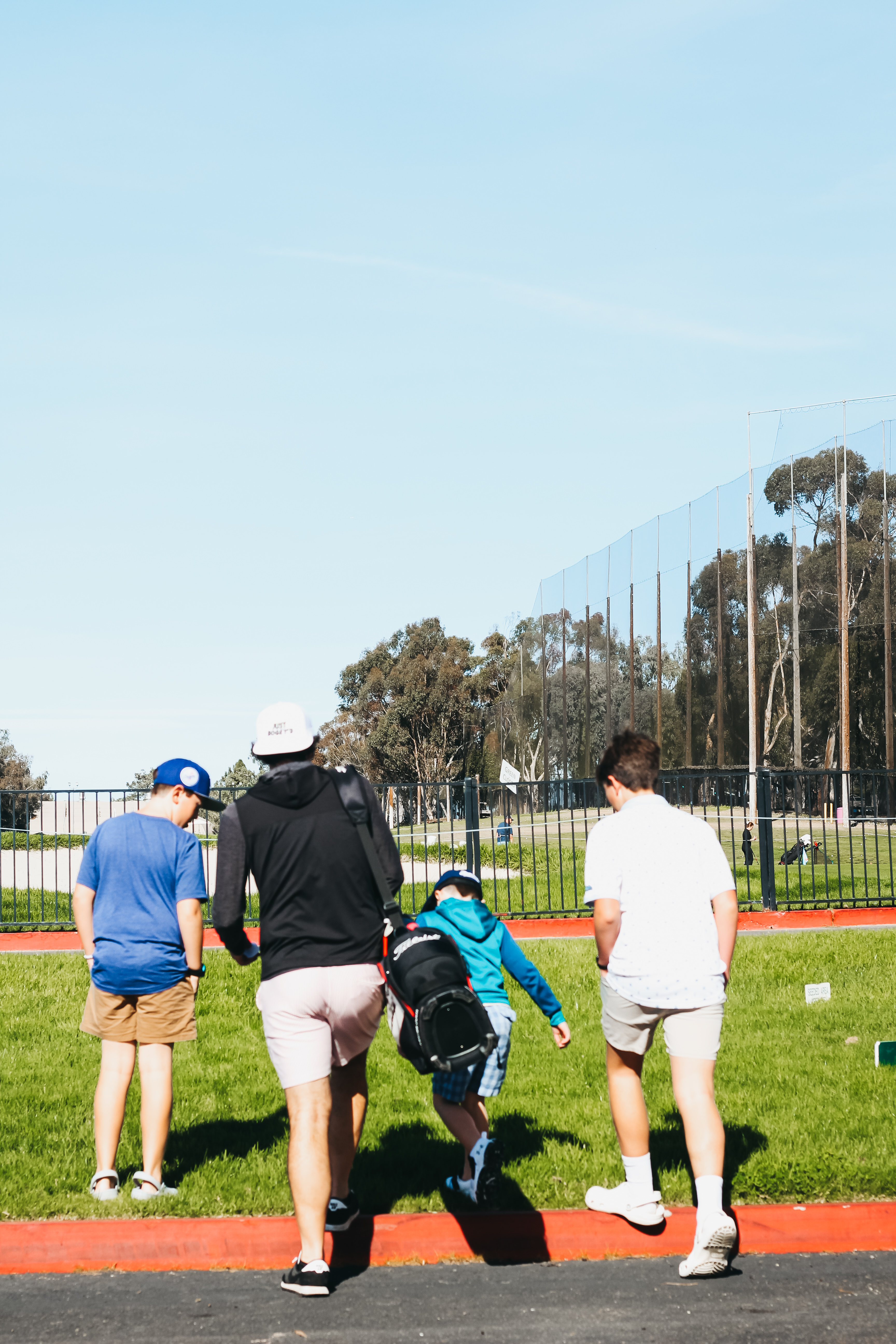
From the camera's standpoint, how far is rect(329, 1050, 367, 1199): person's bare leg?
468cm

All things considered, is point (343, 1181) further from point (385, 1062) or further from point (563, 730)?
point (563, 730)

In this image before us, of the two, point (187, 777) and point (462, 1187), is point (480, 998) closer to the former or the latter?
point (462, 1187)

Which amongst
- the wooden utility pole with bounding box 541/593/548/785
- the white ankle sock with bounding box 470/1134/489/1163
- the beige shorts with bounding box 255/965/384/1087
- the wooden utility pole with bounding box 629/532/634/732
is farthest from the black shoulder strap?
the wooden utility pole with bounding box 541/593/548/785

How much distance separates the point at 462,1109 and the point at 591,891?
1094 mm

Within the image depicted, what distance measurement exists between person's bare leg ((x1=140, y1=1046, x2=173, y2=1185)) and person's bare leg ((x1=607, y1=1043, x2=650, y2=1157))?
1.81m

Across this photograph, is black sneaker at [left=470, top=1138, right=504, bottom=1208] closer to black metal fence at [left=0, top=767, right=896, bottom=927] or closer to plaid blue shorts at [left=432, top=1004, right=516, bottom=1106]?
plaid blue shorts at [left=432, top=1004, right=516, bottom=1106]

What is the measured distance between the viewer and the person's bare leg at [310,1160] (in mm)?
4191

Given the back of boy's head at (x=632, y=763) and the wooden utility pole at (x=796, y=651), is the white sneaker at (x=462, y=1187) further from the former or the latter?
the wooden utility pole at (x=796, y=651)

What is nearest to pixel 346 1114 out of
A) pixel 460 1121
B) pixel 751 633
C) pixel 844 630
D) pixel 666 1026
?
pixel 460 1121

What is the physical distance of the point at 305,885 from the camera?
4.32 meters

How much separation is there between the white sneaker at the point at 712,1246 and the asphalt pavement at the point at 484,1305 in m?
0.07

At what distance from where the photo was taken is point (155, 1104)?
524 centimetres

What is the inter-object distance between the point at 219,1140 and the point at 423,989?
2444mm

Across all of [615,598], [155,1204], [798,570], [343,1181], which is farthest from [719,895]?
[615,598]
